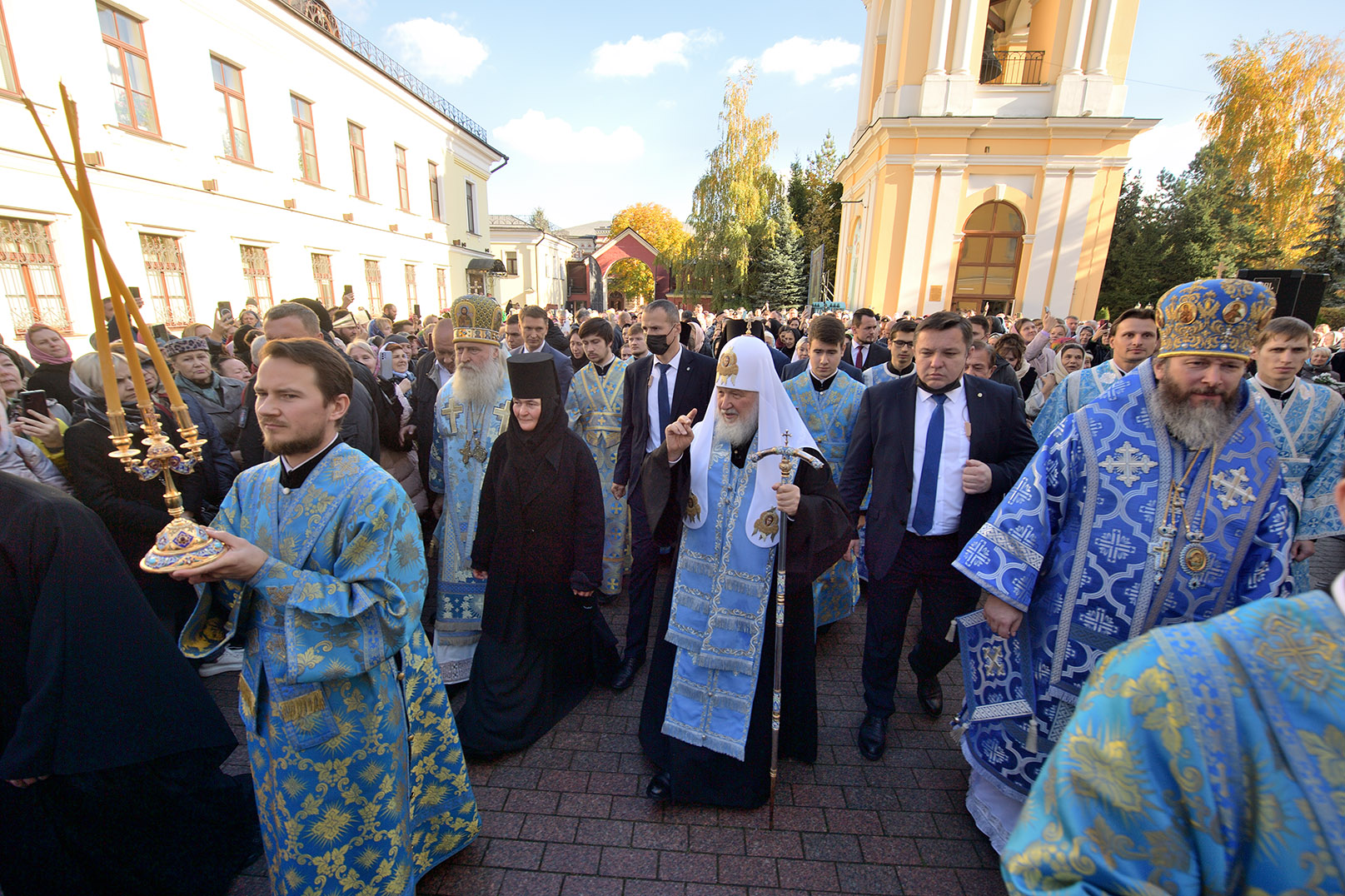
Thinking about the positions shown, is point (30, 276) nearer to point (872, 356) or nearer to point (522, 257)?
point (872, 356)

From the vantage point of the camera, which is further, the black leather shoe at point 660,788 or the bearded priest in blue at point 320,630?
the black leather shoe at point 660,788

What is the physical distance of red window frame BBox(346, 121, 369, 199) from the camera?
17859 millimetres

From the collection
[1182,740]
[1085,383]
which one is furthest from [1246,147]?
[1182,740]

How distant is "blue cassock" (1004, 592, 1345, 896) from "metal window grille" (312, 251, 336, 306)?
60.8ft

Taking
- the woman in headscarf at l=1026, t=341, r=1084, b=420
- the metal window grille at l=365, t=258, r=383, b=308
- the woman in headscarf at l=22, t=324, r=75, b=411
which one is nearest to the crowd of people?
the woman in headscarf at l=22, t=324, r=75, b=411

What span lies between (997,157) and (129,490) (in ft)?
73.6

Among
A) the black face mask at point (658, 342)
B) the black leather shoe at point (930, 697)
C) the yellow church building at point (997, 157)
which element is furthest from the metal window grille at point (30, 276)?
the yellow church building at point (997, 157)

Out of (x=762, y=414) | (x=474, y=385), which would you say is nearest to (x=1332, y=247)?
(x=762, y=414)

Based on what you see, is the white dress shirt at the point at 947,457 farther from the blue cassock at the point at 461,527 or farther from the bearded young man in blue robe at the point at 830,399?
the blue cassock at the point at 461,527

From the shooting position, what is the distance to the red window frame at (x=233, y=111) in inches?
500

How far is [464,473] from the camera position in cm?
387

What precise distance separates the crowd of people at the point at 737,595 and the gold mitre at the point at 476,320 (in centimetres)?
3

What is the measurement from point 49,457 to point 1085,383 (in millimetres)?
6019

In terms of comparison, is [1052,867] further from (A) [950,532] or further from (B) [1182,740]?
(A) [950,532]
